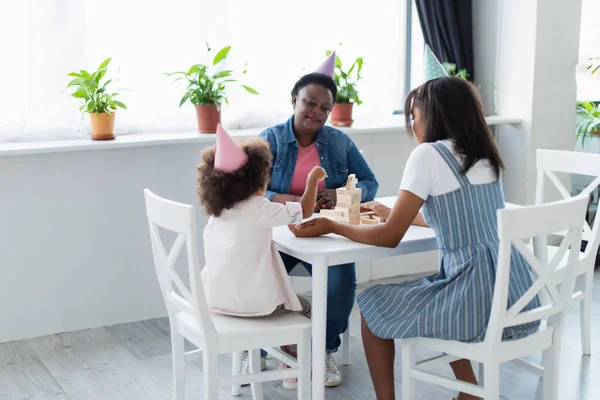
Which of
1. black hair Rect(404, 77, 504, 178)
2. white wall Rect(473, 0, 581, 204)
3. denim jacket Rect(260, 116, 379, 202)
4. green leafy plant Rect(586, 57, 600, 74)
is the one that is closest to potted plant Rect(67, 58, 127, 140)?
denim jacket Rect(260, 116, 379, 202)

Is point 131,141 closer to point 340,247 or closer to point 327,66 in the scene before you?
point 327,66

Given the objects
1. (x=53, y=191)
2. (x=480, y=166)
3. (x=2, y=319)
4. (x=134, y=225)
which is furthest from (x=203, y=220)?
(x=480, y=166)

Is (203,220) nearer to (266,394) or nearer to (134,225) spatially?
(134,225)

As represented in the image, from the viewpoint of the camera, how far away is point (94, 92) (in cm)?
320

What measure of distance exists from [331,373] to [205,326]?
83 cm

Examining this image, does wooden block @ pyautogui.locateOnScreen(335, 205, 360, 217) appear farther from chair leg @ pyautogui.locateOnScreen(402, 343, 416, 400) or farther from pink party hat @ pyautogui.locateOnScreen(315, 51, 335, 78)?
pink party hat @ pyautogui.locateOnScreen(315, 51, 335, 78)

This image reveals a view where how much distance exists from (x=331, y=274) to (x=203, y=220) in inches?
39.2

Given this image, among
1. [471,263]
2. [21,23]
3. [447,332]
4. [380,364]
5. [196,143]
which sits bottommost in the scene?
[380,364]

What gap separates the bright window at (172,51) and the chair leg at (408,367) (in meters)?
1.85

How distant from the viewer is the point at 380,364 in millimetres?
2242

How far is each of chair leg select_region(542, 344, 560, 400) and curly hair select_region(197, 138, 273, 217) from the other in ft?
3.15

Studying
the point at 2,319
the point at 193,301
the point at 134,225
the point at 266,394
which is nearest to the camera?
the point at 193,301

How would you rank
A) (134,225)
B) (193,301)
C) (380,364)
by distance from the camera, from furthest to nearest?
1. (134,225)
2. (380,364)
3. (193,301)

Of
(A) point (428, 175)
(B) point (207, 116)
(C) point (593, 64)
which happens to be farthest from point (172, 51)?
(C) point (593, 64)
